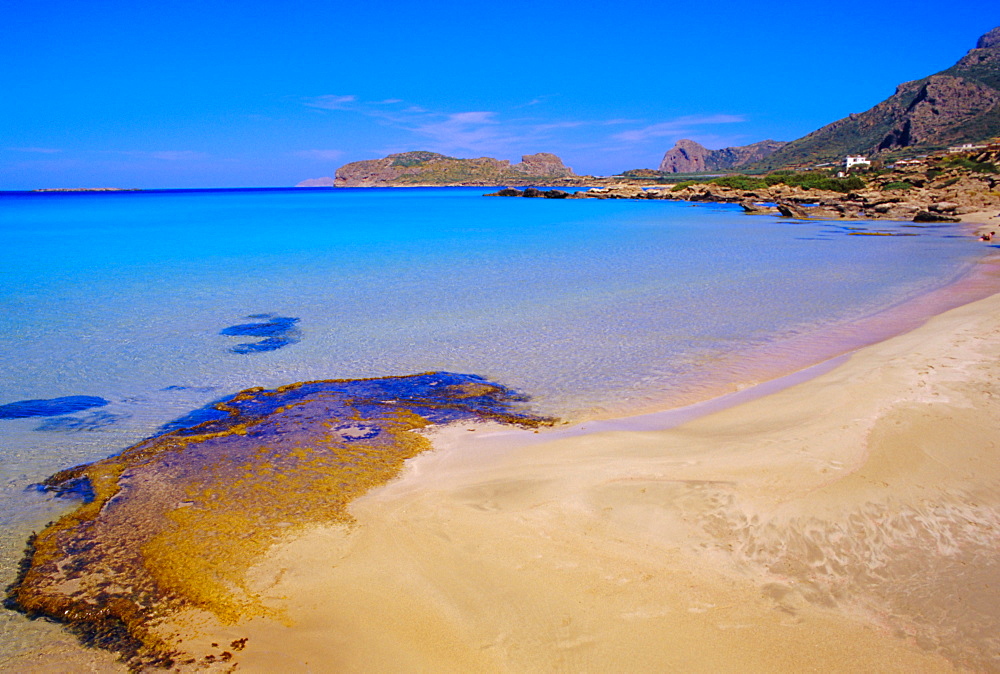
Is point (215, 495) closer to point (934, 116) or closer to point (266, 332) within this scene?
point (266, 332)

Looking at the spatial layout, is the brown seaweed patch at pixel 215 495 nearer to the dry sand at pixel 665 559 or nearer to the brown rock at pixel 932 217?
the dry sand at pixel 665 559

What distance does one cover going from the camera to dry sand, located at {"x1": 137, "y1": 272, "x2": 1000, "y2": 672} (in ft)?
11.9

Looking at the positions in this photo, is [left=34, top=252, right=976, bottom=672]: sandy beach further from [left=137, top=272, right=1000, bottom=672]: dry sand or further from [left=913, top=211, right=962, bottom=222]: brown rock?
[left=913, top=211, right=962, bottom=222]: brown rock

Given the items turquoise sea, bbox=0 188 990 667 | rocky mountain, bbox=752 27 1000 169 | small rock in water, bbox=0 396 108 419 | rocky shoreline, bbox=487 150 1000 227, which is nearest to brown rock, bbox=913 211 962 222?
rocky shoreline, bbox=487 150 1000 227

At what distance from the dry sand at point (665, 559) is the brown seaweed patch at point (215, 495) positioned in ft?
1.02

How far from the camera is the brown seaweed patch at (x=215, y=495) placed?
4.18 m

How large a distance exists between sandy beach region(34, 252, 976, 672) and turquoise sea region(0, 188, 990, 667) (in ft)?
5.64

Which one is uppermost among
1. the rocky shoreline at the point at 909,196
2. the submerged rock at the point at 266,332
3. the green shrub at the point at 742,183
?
the green shrub at the point at 742,183

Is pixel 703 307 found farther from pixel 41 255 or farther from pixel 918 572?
pixel 41 255

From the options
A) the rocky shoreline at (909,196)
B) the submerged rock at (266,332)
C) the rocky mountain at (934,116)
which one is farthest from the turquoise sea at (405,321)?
the rocky mountain at (934,116)

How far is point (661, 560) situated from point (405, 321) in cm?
1002

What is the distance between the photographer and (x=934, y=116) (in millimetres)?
106312

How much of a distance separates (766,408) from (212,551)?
22.1ft

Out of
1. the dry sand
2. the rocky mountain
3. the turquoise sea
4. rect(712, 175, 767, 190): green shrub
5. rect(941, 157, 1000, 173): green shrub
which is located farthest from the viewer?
the rocky mountain
